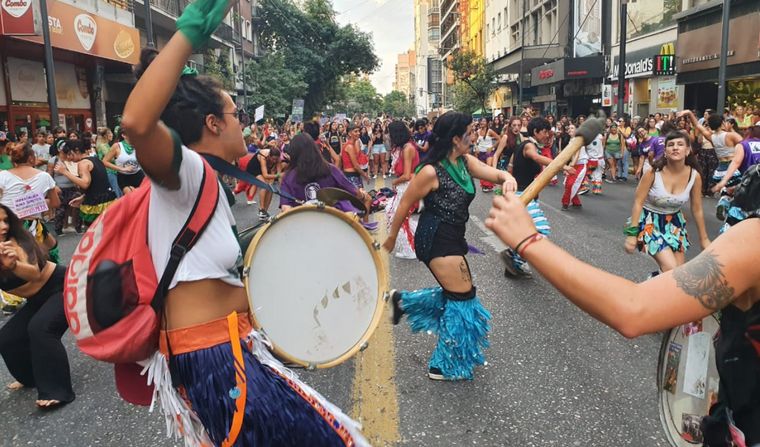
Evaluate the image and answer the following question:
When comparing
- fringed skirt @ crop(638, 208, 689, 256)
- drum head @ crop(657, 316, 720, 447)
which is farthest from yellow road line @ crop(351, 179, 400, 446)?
fringed skirt @ crop(638, 208, 689, 256)

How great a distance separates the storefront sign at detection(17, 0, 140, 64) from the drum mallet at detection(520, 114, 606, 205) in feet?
50.6

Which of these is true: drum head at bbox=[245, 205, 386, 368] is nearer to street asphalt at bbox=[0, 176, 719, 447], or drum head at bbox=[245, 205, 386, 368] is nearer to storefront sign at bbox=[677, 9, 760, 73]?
street asphalt at bbox=[0, 176, 719, 447]

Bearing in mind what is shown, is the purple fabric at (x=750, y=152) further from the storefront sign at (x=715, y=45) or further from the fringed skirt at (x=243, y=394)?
the storefront sign at (x=715, y=45)

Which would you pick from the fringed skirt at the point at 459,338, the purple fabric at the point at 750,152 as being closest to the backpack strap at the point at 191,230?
A: the fringed skirt at the point at 459,338

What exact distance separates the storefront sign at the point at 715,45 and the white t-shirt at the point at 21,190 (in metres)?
18.9

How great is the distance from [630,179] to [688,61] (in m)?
Answer: 7.34

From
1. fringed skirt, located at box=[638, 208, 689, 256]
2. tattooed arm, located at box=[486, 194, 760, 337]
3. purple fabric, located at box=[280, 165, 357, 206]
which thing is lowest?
fringed skirt, located at box=[638, 208, 689, 256]

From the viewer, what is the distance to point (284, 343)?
2256 mm

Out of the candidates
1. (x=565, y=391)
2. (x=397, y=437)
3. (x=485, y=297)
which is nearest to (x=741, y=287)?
(x=397, y=437)

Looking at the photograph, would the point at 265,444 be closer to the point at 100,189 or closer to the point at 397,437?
the point at 397,437

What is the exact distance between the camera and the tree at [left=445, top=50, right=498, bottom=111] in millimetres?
42719

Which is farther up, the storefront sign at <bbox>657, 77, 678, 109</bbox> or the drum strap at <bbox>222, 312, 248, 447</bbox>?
the storefront sign at <bbox>657, 77, 678, 109</bbox>

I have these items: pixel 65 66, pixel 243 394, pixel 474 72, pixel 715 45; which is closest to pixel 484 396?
pixel 243 394

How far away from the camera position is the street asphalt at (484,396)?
11.4 feet
